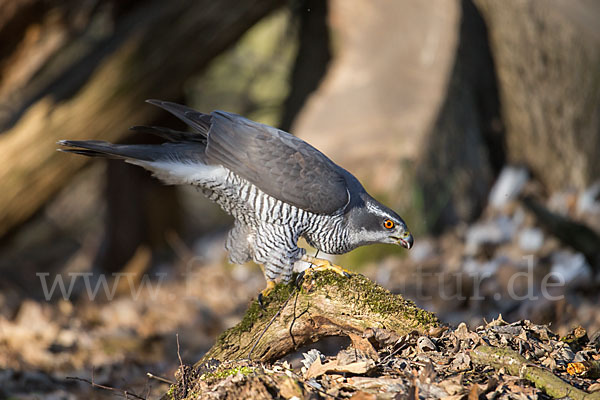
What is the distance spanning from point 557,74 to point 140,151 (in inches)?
223

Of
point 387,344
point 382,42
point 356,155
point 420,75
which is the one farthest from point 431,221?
point 387,344

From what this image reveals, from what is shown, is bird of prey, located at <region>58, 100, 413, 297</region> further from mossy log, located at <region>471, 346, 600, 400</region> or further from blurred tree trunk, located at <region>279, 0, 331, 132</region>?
blurred tree trunk, located at <region>279, 0, 331, 132</region>

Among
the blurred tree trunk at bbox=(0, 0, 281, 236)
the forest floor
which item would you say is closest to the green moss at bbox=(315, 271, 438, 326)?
the forest floor

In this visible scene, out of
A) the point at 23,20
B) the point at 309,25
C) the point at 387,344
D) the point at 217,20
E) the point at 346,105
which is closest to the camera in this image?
the point at 387,344

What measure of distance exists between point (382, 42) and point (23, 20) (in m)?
4.40

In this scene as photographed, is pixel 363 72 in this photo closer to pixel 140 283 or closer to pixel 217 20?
pixel 217 20

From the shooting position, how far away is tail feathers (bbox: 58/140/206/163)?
3.41m

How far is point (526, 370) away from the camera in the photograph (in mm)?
2537

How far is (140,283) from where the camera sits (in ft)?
26.7

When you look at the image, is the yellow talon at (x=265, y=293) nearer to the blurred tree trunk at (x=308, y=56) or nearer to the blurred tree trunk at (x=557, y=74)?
the blurred tree trunk at (x=557, y=74)

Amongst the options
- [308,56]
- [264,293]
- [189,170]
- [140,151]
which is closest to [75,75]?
[140,151]

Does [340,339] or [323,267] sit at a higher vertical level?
[323,267]

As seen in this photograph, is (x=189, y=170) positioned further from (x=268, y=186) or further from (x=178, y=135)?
(x=268, y=186)

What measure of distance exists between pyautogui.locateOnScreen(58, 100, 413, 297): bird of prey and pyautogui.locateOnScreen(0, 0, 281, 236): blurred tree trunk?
2975mm
